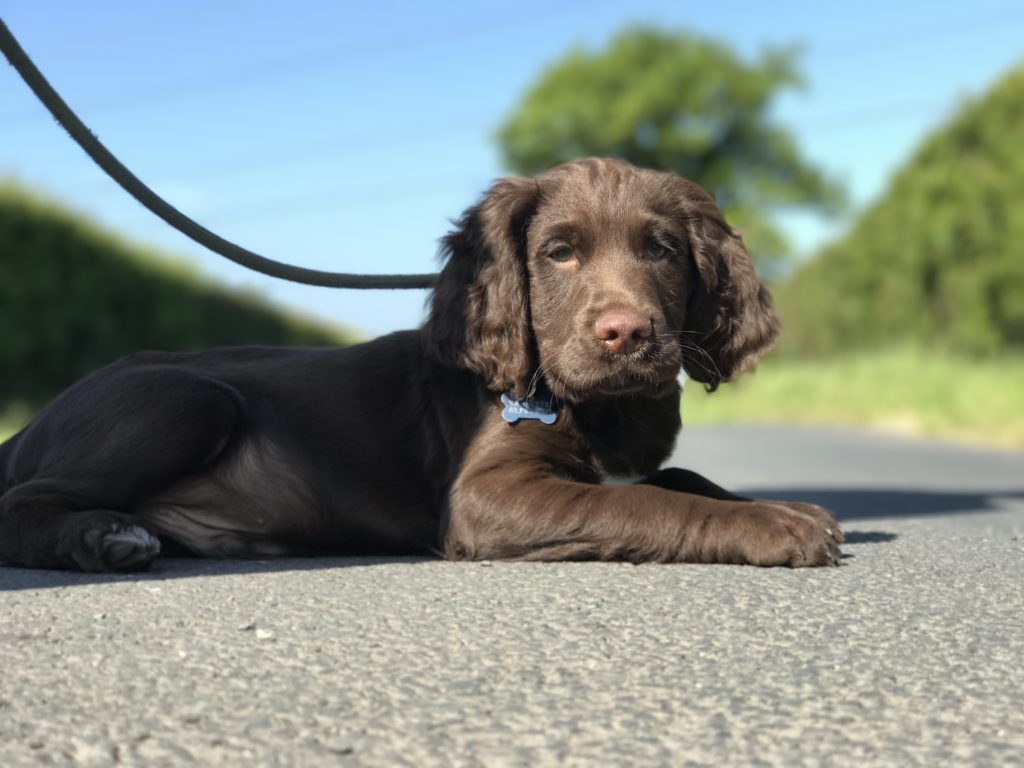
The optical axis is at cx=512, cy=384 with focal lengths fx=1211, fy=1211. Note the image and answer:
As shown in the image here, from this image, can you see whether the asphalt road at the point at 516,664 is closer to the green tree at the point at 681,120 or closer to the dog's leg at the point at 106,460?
the dog's leg at the point at 106,460

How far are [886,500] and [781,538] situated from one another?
364 cm

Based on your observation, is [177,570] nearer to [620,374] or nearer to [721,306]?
[620,374]

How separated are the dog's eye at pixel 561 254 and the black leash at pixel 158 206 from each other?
1.99ft

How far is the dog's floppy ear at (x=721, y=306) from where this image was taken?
12.9 feet

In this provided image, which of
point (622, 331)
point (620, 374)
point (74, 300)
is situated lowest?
point (620, 374)

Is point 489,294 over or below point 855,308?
below

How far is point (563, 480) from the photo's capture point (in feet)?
11.4

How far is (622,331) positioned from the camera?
11.1 feet

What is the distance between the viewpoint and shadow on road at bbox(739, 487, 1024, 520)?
5.82 metres

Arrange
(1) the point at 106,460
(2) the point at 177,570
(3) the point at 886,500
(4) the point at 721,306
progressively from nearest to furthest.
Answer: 1. (2) the point at 177,570
2. (1) the point at 106,460
3. (4) the point at 721,306
4. (3) the point at 886,500

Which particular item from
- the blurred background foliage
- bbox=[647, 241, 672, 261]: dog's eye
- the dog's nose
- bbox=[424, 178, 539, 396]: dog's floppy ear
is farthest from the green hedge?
the dog's nose

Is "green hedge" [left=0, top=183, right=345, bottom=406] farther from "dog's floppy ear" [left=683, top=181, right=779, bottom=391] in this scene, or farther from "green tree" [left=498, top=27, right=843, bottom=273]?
"green tree" [left=498, top=27, right=843, bottom=273]

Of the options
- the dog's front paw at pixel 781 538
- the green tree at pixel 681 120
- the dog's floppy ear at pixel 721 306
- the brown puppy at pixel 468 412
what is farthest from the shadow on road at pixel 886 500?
the green tree at pixel 681 120

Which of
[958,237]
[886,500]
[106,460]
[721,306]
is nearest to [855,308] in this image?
[958,237]
